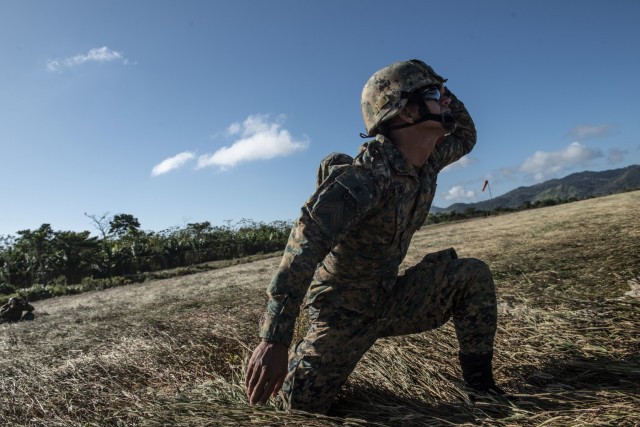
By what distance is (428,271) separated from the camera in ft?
9.28

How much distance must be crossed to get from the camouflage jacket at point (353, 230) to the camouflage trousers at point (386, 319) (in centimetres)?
8

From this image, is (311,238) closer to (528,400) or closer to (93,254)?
(528,400)

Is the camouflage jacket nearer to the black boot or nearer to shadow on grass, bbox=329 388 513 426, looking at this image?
shadow on grass, bbox=329 388 513 426

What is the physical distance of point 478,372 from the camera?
258 centimetres

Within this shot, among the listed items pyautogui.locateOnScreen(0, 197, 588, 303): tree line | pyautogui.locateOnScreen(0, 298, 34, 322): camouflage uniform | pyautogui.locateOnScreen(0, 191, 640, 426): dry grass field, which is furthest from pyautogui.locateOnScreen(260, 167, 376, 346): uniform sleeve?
pyautogui.locateOnScreen(0, 197, 588, 303): tree line

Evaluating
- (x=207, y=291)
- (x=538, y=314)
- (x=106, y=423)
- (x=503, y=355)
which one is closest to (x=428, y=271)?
(x=503, y=355)

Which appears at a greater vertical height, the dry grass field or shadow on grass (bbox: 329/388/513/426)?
the dry grass field

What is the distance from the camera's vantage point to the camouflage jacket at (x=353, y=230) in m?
2.21

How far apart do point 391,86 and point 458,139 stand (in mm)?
899

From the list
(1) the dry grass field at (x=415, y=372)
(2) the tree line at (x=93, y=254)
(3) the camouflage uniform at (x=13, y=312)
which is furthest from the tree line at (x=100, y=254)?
(1) the dry grass field at (x=415, y=372)

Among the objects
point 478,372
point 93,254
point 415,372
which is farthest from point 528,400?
point 93,254

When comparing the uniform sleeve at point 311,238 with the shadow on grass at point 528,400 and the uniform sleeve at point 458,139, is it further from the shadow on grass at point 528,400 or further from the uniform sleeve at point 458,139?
the uniform sleeve at point 458,139

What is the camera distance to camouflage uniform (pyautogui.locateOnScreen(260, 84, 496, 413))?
2354mm

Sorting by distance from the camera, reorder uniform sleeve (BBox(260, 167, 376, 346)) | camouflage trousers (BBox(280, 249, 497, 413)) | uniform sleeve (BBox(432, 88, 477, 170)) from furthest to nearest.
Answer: uniform sleeve (BBox(432, 88, 477, 170)) → camouflage trousers (BBox(280, 249, 497, 413)) → uniform sleeve (BBox(260, 167, 376, 346))
